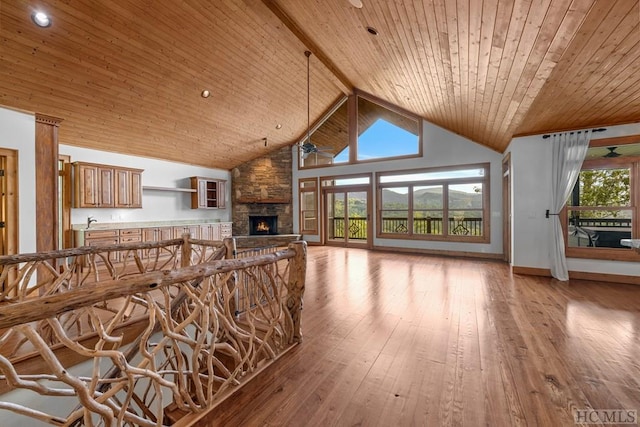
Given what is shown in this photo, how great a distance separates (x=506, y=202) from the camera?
20.5 ft

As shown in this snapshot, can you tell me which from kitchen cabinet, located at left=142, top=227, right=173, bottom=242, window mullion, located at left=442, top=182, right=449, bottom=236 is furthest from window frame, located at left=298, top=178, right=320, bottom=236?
kitchen cabinet, located at left=142, top=227, right=173, bottom=242

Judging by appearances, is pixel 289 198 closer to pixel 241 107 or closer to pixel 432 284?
pixel 241 107

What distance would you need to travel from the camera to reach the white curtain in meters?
4.52

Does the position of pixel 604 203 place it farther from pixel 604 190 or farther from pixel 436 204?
pixel 436 204

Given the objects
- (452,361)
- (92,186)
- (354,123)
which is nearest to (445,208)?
(354,123)

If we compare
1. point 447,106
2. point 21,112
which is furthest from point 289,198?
point 21,112

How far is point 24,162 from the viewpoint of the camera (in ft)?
13.3

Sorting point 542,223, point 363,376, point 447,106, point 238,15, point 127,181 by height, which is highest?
point 238,15

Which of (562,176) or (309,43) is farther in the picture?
(309,43)

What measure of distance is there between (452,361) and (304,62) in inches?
233

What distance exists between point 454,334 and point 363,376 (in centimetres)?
119

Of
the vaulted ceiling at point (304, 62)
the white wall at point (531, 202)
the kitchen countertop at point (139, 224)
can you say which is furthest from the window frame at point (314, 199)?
the white wall at point (531, 202)

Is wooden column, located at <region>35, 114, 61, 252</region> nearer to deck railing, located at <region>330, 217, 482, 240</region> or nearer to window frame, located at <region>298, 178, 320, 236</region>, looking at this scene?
window frame, located at <region>298, 178, 320, 236</region>

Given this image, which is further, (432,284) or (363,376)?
(432,284)
